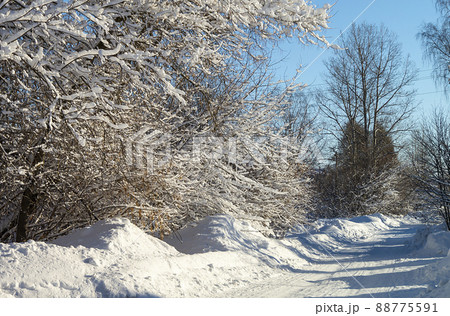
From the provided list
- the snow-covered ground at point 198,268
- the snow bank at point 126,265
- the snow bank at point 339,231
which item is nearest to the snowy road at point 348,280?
the snow-covered ground at point 198,268

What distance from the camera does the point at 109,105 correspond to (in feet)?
18.7

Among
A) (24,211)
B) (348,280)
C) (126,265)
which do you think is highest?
(24,211)

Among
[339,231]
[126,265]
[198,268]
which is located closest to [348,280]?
[198,268]

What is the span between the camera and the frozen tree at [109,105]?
5.60 meters

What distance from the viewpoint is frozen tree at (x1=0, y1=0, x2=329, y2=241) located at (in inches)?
220

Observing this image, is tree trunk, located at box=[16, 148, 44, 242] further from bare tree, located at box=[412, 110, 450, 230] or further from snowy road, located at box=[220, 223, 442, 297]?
bare tree, located at box=[412, 110, 450, 230]

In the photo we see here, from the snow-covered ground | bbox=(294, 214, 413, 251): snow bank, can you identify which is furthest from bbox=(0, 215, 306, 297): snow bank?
bbox=(294, 214, 413, 251): snow bank

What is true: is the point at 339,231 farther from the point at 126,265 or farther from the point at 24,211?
the point at 126,265

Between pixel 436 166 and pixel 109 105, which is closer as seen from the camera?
pixel 109 105

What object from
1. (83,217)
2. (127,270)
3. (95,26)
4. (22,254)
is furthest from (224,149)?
(22,254)
